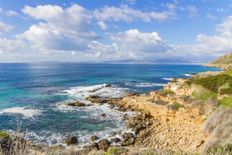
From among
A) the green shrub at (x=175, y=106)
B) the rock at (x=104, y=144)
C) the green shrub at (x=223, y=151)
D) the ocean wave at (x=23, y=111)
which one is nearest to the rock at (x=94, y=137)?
the rock at (x=104, y=144)

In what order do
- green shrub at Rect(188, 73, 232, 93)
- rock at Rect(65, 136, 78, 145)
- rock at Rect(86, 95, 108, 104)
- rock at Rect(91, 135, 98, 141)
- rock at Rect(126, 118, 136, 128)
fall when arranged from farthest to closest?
rock at Rect(86, 95, 108, 104) → green shrub at Rect(188, 73, 232, 93) → rock at Rect(126, 118, 136, 128) → rock at Rect(91, 135, 98, 141) → rock at Rect(65, 136, 78, 145)

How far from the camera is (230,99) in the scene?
30.4m

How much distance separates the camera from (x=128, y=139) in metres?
29.9

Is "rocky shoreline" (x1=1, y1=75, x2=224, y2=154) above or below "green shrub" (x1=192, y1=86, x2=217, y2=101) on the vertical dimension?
below

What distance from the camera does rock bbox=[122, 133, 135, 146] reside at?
29.0m

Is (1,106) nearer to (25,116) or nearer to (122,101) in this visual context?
(25,116)

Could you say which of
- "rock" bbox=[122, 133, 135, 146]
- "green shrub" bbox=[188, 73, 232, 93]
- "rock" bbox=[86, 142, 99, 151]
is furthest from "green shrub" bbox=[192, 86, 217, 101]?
"rock" bbox=[86, 142, 99, 151]

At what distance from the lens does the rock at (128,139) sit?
2901cm

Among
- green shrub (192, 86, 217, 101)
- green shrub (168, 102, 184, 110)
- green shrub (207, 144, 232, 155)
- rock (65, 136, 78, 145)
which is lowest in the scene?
rock (65, 136, 78, 145)

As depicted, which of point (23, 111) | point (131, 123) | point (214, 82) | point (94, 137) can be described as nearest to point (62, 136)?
point (94, 137)

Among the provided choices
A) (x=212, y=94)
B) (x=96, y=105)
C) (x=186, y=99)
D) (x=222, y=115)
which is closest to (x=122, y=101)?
(x=96, y=105)

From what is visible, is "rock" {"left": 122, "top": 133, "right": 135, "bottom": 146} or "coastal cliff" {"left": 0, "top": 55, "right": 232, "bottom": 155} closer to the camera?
"coastal cliff" {"left": 0, "top": 55, "right": 232, "bottom": 155}

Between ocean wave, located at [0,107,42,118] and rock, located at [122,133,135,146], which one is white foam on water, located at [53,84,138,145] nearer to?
rock, located at [122,133,135,146]

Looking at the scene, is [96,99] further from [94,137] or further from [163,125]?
[94,137]
